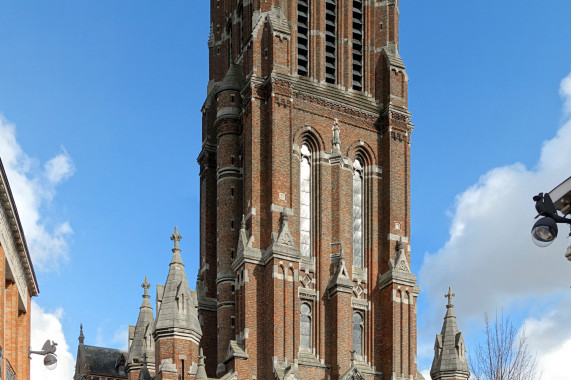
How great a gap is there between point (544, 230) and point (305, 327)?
39.5 m

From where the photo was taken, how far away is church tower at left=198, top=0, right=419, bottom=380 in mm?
58250

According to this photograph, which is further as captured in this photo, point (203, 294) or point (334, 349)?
point (203, 294)

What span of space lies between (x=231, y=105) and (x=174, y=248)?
11.0m

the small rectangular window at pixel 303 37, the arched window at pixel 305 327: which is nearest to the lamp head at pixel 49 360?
the arched window at pixel 305 327

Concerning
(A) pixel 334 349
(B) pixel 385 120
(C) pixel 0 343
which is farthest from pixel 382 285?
(C) pixel 0 343

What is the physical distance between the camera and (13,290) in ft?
124

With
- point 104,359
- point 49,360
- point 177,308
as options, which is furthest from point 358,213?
point 49,360

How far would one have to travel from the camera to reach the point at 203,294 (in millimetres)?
64938

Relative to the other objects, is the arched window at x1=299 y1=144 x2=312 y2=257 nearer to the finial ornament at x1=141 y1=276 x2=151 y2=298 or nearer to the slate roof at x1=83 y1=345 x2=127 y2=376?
the finial ornament at x1=141 y1=276 x2=151 y2=298

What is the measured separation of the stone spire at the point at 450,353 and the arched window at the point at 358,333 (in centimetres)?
406

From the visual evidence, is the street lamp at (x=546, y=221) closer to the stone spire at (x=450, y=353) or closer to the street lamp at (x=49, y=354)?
the street lamp at (x=49, y=354)

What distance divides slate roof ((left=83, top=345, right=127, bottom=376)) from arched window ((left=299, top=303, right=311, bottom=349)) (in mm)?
21582

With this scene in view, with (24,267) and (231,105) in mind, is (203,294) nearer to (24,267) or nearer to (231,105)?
(231,105)

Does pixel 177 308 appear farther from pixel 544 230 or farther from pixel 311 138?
pixel 544 230
